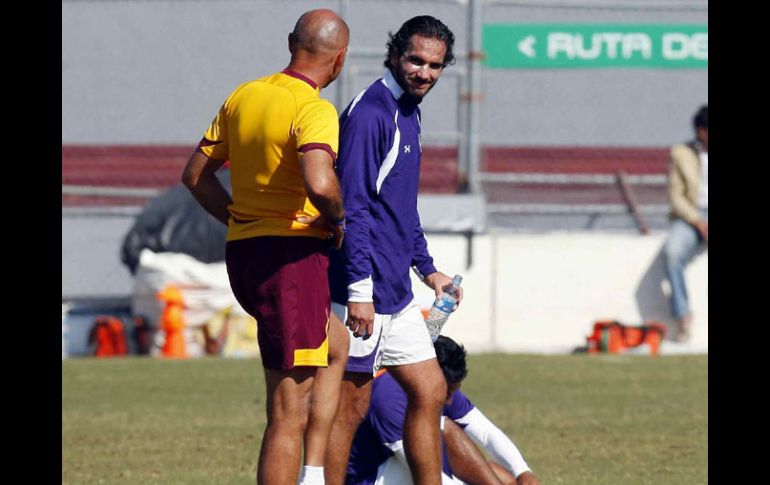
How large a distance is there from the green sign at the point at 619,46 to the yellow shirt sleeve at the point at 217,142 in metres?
9.71

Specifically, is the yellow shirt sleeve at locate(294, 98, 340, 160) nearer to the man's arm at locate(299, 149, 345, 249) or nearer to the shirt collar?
the man's arm at locate(299, 149, 345, 249)

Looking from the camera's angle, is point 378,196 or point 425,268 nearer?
point 378,196

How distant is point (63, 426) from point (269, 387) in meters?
4.03

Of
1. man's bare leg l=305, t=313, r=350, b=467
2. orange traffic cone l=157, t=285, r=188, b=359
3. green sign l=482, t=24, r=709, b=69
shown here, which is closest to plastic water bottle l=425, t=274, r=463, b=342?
man's bare leg l=305, t=313, r=350, b=467

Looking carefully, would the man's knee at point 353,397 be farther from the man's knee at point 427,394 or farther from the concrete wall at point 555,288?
the concrete wall at point 555,288

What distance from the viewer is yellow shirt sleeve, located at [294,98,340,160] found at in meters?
6.09

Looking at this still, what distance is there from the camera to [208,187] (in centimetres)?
661

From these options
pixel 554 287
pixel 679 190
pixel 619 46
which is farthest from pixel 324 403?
pixel 619 46

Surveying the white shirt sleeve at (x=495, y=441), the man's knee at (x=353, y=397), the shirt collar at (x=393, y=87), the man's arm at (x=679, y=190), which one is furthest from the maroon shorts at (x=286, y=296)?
the man's arm at (x=679, y=190)

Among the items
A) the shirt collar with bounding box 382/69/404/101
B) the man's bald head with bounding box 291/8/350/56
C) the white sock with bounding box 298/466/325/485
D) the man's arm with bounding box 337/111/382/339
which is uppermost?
the man's bald head with bounding box 291/8/350/56

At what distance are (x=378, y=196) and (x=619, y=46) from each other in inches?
388

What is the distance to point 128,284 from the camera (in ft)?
50.7

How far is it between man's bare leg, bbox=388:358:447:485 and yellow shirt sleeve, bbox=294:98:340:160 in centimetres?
125

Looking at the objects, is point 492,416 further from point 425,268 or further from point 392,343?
point 392,343
